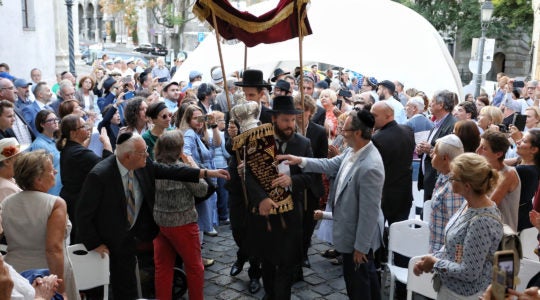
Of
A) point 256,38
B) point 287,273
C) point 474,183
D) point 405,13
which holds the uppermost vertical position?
point 405,13

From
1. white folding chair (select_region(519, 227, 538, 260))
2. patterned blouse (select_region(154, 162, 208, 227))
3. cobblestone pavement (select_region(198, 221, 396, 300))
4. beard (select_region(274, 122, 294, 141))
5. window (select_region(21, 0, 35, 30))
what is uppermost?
window (select_region(21, 0, 35, 30))

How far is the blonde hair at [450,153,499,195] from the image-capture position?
3312 millimetres

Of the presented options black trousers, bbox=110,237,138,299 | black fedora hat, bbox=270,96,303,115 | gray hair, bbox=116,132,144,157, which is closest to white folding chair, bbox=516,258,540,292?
black fedora hat, bbox=270,96,303,115

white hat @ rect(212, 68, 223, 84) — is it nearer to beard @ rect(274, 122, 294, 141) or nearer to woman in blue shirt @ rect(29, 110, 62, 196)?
woman in blue shirt @ rect(29, 110, 62, 196)

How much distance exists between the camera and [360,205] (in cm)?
451

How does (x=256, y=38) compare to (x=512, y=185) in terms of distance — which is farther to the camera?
(x=256, y=38)

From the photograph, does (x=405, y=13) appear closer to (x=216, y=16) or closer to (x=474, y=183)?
(x=216, y=16)

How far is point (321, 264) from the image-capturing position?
21.7 ft

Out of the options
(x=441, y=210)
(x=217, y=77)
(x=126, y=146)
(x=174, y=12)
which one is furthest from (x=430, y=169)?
(x=174, y=12)

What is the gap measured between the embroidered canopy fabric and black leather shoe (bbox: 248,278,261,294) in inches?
105

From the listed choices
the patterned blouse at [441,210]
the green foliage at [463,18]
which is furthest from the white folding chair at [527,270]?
the green foliage at [463,18]

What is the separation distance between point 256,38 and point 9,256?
3.59m

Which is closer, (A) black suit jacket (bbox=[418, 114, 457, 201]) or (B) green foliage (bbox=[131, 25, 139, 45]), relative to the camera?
(A) black suit jacket (bbox=[418, 114, 457, 201])

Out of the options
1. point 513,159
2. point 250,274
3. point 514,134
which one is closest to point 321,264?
point 250,274
